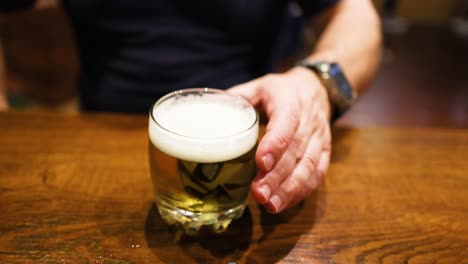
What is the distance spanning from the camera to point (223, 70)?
1.29m

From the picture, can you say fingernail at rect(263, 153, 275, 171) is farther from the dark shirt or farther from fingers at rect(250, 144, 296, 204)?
the dark shirt

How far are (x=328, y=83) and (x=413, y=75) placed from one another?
2.80 metres

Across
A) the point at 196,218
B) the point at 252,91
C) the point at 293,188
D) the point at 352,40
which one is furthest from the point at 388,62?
the point at 196,218

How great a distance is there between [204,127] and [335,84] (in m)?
0.40

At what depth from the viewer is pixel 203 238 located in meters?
0.69

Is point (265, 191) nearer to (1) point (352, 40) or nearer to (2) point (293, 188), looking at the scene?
(2) point (293, 188)

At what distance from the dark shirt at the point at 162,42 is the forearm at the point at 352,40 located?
0.05 m

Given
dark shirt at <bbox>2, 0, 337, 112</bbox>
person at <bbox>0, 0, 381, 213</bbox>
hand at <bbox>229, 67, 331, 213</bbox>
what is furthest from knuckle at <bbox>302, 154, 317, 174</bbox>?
dark shirt at <bbox>2, 0, 337, 112</bbox>

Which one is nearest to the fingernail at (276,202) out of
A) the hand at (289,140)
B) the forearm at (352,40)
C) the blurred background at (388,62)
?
the hand at (289,140)

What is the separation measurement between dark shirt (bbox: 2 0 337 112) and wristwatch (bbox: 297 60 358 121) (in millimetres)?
334

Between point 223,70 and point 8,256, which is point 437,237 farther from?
point 223,70

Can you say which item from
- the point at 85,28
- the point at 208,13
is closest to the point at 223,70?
the point at 208,13

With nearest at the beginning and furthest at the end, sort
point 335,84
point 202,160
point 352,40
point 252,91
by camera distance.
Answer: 1. point 202,160
2. point 252,91
3. point 335,84
4. point 352,40

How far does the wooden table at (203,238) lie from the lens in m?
0.67
